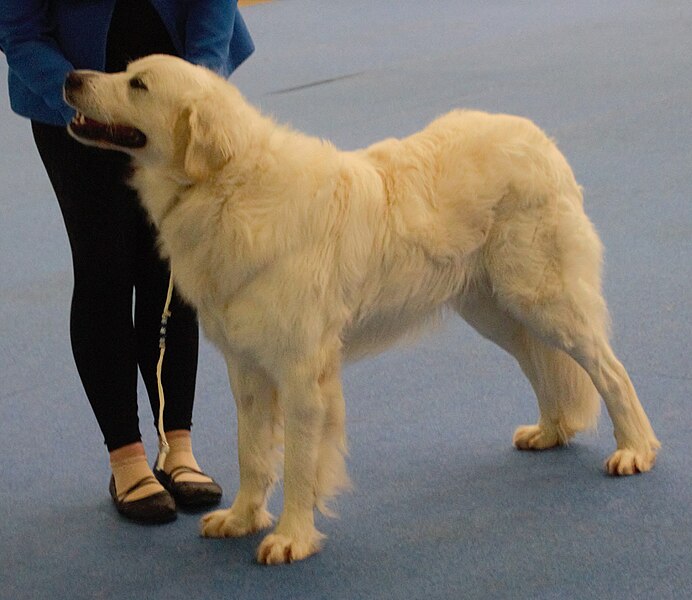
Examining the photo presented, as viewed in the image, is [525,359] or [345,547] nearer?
[345,547]

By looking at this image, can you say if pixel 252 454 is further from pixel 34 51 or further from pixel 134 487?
pixel 34 51

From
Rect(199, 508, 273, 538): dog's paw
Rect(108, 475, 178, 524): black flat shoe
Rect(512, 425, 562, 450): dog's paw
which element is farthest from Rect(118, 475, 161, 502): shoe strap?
Rect(512, 425, 562, 450): dog's paw

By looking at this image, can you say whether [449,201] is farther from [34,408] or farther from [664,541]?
[34,408]

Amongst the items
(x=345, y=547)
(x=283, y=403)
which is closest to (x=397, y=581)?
(x=345, y=547)

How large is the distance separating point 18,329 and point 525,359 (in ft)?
7.29

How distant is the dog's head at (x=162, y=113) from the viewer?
2.52 m

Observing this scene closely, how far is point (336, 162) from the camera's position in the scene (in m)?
2.74

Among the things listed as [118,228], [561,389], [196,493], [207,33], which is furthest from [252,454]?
[207,33]

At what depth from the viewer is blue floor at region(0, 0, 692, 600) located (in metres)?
2.62

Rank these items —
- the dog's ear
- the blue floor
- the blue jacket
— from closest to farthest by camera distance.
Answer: the dog's ear
the blue floor
the blue jacket

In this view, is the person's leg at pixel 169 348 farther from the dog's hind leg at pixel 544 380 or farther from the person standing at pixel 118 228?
the dog's hind leg at pixel 544 380

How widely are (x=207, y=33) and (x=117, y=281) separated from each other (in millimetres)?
719

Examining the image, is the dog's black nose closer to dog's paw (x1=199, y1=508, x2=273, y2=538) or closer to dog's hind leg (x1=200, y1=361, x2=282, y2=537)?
dog's hind leg (x1=200, y1=361, x2=282, y2=537)

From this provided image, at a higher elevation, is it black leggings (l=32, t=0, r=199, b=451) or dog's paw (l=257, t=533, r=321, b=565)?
black leggings (l=32, t=0, r=199, b=451)
